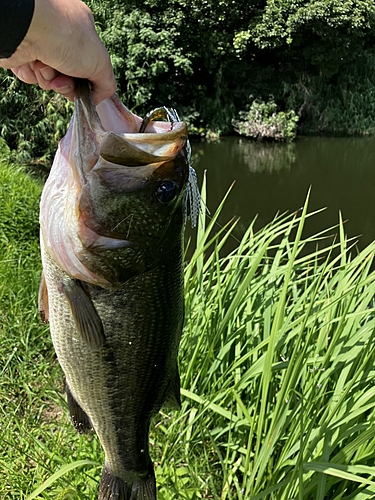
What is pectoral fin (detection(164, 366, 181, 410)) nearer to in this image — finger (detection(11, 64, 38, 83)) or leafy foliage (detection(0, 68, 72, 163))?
finger (detection(11, 64, 38, 83))

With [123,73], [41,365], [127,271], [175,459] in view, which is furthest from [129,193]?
[123,73]

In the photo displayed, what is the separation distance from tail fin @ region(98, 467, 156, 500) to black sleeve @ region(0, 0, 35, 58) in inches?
45.9

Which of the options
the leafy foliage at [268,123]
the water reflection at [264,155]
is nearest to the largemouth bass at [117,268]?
the water reflection at [264,155]

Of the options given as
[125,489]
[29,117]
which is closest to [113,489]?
[125,489]

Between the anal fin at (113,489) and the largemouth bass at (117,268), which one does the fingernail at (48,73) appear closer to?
the largemouth bass at (117,268)

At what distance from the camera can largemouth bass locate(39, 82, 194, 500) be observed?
1201mm

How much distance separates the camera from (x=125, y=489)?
1384 mm

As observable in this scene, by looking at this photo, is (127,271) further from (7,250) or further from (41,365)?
(7,250)

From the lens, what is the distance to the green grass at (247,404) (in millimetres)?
1606

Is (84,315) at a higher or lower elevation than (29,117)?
higher

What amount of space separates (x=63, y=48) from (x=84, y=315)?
2.07 feet

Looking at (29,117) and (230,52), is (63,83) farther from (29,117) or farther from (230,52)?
(230,52)

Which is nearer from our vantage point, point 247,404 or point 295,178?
point 247,404

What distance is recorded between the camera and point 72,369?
1337 mm
